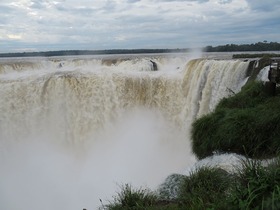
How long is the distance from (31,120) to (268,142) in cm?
1279

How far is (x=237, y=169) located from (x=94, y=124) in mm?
13336

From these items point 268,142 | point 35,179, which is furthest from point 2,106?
point 268,142

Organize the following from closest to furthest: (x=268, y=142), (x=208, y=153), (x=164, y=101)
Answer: (x=268, y=142) → (x=208, y=153) → (x=164, y=101)

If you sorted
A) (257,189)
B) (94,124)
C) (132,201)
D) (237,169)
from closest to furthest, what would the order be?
(257,189), (237,169), (132,201), (94,124)

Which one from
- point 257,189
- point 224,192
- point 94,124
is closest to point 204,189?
point 224,192

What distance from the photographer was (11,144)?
703 inches

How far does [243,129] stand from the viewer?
27.1 feet

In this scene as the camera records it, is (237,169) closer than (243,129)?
Yes

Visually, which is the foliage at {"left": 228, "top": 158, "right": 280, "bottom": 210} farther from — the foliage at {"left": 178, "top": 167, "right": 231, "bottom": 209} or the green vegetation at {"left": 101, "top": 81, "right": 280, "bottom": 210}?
the foliage at {"left": 178, "top": 167, "right": 231, "bottom": 209}

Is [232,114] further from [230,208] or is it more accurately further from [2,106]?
[2,106]

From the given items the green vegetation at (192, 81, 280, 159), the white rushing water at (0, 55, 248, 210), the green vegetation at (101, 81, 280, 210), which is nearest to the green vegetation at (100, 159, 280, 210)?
the green vegetation at (101, 81, 280, 210)

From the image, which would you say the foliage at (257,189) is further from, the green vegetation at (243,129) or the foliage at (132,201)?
the green vegetation at (243,129)

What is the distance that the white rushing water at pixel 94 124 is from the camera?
1530 cm

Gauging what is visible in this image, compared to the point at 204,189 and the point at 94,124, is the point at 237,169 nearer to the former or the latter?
the point at 204,189
